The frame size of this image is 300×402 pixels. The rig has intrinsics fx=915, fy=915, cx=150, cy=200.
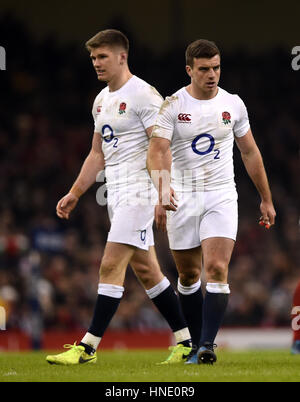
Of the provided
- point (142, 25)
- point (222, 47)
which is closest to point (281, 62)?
point (222, 47)

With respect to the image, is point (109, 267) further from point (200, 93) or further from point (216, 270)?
point (200, 93)

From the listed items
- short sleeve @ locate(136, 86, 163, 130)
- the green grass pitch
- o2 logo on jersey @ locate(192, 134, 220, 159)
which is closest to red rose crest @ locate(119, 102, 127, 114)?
short sleeve @ locate(136, 86, 163, 130)

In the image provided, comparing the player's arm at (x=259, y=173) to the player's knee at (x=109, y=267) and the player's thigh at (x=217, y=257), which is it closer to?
the player's thigh at (x=217, y=257)

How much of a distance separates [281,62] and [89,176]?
54.2ft

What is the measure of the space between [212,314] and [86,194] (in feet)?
42.2

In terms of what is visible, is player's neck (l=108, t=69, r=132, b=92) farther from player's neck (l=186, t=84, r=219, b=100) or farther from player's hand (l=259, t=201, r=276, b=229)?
player's hand (l=259, t=201, r=276, b=229)

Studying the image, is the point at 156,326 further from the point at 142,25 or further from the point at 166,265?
the point at 142,25

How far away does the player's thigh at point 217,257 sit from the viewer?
677cm

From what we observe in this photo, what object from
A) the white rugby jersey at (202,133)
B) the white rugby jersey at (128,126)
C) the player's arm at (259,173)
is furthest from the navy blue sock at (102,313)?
the player's arm at (259,173)

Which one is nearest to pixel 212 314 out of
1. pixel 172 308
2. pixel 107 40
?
pixel 172 308

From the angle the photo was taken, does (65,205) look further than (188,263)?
Yes

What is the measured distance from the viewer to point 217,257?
677 centimetres

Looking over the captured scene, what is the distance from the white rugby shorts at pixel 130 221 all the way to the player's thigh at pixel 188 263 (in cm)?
28

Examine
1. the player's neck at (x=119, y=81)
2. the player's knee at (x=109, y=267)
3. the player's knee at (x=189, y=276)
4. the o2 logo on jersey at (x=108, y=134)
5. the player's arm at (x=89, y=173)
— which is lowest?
the player's knee at (x=189, y=276)
